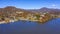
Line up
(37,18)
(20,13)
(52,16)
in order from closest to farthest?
(37,18), (52,16), (20,13)

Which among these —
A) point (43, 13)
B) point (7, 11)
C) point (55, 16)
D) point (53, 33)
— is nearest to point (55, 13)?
point (55, 16)

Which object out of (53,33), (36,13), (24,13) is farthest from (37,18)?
(53,33)

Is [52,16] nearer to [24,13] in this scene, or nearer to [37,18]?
[37,18]

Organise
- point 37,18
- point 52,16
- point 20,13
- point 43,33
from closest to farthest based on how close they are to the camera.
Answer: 1. point 43,33
2. point 37,18
3. point 52,16
4. point 20,13

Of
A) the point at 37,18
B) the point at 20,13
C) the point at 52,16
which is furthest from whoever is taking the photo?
the point at 20,13

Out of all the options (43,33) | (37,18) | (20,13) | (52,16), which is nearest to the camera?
(43,33)

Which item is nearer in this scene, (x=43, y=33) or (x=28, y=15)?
(x=43, y=33)

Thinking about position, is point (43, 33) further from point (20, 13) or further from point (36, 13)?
point (20, 13)

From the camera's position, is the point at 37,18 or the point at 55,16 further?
the point at 55,16
